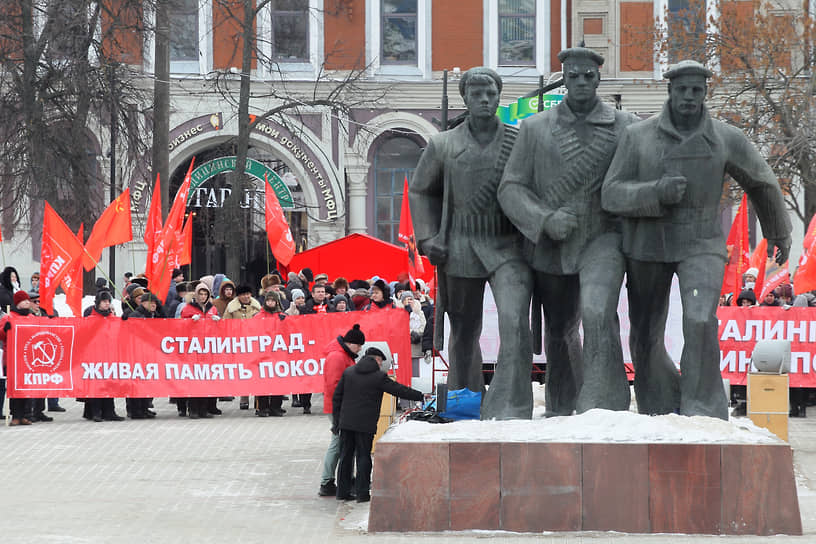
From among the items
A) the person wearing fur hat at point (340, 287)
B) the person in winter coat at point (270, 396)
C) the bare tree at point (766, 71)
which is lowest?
the person in winter coat at point (270, 396)

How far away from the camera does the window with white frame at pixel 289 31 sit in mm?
36219

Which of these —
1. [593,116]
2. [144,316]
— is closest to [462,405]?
[593,116]

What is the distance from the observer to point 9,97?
25.7m

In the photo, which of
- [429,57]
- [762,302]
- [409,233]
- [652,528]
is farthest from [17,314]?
[429,57]

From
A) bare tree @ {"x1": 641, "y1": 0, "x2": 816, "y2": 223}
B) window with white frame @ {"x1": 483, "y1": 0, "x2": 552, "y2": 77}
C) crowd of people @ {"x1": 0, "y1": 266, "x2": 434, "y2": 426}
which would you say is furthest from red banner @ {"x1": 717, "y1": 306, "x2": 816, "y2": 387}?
window with white frame @ {"x1": 483, "y1": 0, "x2": 552, "y2": 77}

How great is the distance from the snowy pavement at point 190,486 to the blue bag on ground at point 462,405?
0.96 m

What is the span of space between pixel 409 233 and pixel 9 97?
8.13m

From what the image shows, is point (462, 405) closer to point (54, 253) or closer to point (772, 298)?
point (772, 298)

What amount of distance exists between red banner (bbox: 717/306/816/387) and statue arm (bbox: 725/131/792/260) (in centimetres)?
762

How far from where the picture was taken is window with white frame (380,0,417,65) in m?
36.7

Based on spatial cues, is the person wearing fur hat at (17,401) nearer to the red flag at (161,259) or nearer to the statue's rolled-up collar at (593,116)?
the red flag at (161,259)

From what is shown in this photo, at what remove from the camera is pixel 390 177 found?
1448 inches

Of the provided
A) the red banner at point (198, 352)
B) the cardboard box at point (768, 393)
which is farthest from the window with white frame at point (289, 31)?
the cardboard box at point (768, 393)

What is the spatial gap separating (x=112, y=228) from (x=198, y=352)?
268 centimetres
